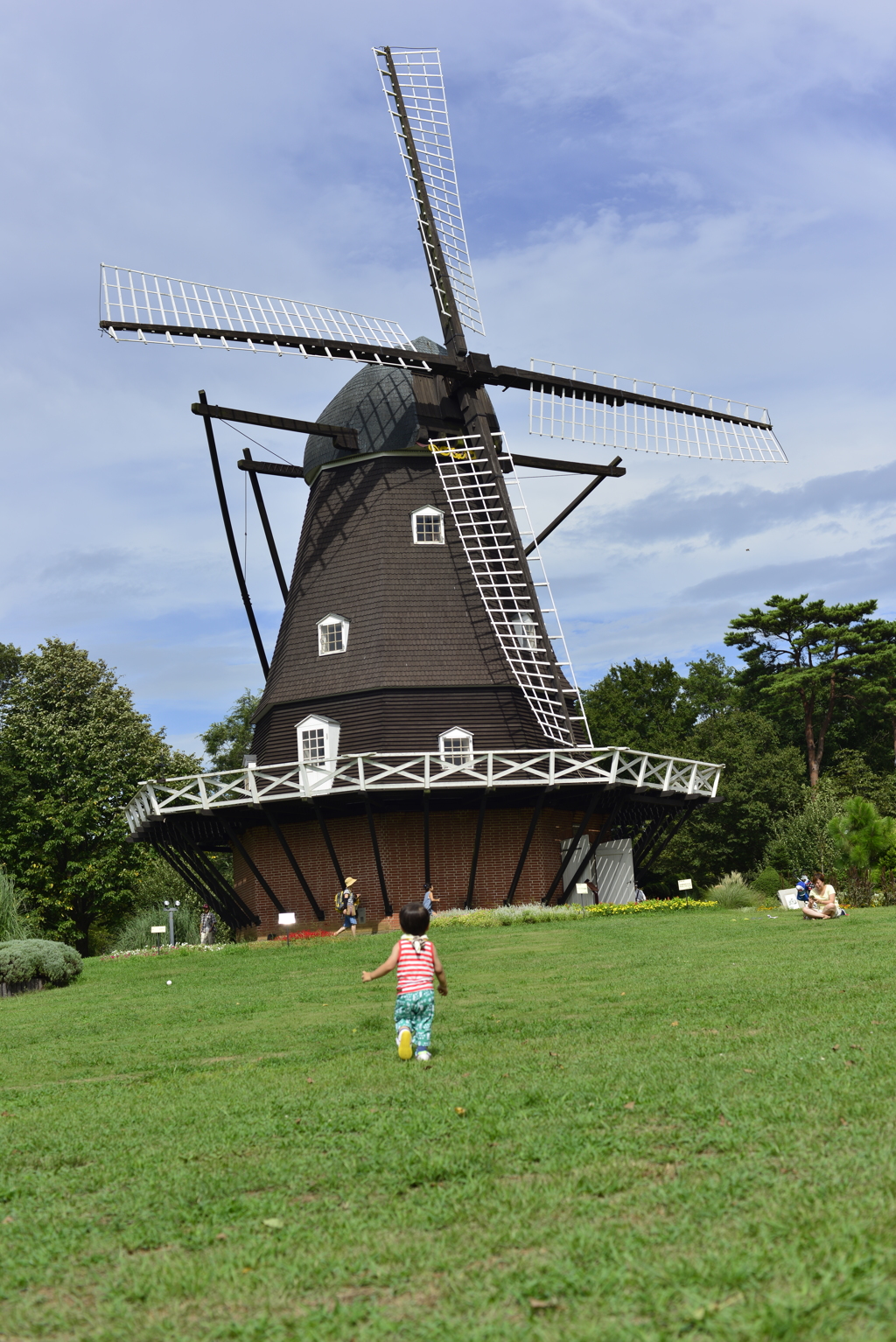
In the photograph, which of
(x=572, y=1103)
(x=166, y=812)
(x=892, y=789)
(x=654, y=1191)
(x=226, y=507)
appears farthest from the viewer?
(x=892, y=789)

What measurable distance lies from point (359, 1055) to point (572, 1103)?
10.6 ft

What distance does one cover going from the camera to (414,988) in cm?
876

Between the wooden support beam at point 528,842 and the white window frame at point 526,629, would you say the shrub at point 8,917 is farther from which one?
the white window frame at point 526,629

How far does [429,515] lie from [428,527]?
0.31 m

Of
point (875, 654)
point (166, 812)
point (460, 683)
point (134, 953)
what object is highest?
point (875, 654)

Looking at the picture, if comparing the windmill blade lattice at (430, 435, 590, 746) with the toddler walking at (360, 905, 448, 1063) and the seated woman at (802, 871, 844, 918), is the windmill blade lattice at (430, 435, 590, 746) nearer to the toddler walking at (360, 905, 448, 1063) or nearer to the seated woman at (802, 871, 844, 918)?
the seated woman at (802, 871, 844, 918)

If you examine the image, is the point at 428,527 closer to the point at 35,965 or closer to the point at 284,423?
the point at 284,423

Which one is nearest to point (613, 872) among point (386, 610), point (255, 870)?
point (386, 610)

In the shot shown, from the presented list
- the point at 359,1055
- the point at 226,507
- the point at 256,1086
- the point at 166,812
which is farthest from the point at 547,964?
the point at 226,507

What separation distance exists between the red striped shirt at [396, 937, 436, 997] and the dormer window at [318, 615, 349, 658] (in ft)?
69.5

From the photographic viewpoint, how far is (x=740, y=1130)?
545 cm

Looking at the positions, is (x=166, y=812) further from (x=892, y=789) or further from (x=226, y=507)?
(x=892, y=789)

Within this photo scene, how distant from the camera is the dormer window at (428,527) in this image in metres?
30.4

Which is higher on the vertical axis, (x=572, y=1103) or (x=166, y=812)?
(x=166, y=812)
